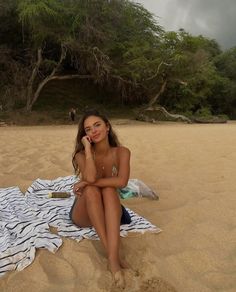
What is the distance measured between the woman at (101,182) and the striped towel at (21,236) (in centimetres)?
29

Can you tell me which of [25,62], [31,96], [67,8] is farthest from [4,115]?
[67,8]

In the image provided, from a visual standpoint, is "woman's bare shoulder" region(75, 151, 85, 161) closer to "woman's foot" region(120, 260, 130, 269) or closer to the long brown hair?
the long brown hair

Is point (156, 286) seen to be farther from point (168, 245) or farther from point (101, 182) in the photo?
point (101, 182)

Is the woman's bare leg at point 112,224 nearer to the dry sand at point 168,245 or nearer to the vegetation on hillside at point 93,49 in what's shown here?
the dry sand at point 168,245

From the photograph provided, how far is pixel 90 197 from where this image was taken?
2.55 m

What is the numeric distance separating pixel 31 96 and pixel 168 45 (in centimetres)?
685

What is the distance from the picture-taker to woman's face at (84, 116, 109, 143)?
287cm

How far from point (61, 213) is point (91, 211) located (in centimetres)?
74

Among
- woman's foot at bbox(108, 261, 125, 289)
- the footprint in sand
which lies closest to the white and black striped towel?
woman's foot at bbox(108, 261, 125, 289)

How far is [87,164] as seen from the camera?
280 cm

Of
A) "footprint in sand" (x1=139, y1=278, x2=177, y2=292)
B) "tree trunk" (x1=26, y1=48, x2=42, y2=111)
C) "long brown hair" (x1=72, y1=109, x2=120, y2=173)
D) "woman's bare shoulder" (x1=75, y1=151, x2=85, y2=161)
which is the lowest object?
"footprint in sand" (x1=139, y1=278, x2=177, y2=292)

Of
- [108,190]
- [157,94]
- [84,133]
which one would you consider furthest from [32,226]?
[157,94]

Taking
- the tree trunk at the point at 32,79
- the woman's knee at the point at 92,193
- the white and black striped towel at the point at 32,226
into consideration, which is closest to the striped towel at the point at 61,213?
the white and black striped towel at the point at 32,226

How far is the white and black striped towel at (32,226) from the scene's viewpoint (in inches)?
96.4
